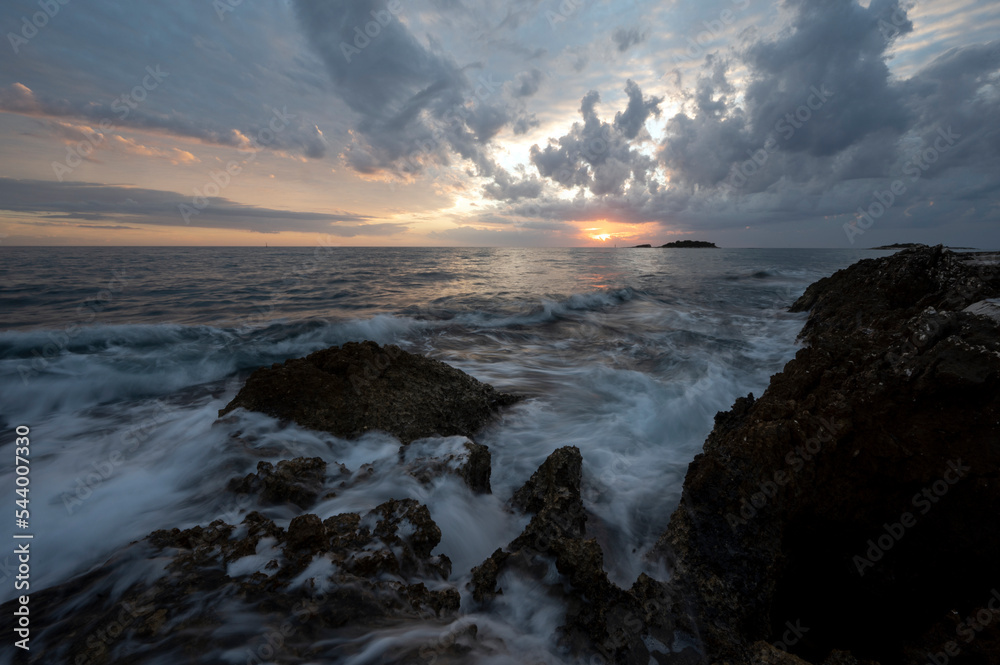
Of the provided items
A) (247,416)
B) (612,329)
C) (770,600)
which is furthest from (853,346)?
(612,329)

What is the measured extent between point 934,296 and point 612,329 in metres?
8.07

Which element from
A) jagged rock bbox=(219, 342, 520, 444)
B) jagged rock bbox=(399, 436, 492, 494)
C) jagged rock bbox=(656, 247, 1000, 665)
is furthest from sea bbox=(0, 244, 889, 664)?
jagged rock bbox=(656, 247, 1000, 665)

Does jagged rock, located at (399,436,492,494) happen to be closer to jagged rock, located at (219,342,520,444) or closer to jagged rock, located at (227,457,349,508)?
jagged rock, located at (219,342,520,444)

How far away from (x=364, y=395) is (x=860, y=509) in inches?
183

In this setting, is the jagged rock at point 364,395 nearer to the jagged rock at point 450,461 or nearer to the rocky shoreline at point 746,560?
the jagged rock at point 450,461

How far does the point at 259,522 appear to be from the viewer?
281 centimetres

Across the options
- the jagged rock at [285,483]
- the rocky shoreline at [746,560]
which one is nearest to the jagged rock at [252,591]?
the rocky shoreline at [746,560]

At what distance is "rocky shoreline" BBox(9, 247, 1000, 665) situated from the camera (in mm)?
2088

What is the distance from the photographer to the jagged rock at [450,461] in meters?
3.84

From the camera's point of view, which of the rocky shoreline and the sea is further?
the sea

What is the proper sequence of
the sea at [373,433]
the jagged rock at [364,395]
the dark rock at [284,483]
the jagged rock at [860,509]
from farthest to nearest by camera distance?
the jagged rock at [364,395] < the dark rock at [284,483] < the sea at [373,433] < the jagged rock at [860,509]

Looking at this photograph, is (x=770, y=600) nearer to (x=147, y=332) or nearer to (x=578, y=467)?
(x=578, y=467)

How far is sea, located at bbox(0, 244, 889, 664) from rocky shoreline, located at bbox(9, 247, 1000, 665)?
20 centimetres

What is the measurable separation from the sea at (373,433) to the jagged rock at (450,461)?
0.11 metres
